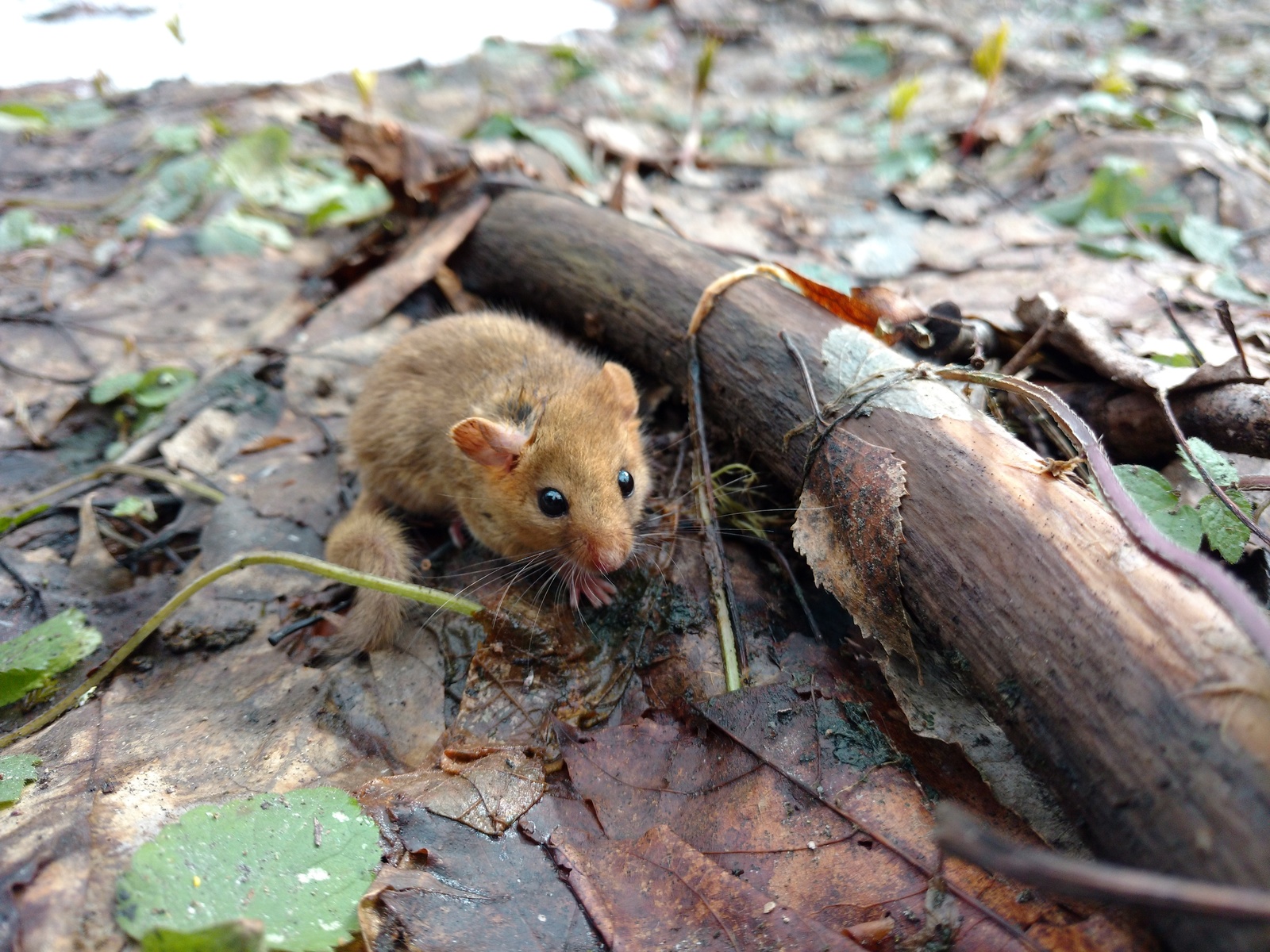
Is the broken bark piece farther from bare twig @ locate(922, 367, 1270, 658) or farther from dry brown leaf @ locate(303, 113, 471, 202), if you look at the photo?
bare twig @ locate(922, 367, 1270, 658)

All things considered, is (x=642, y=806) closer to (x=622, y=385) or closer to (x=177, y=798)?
(x=177, y=798)

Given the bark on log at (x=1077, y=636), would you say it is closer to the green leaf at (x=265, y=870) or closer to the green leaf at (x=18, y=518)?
the green leaf at (x=265, y=870)

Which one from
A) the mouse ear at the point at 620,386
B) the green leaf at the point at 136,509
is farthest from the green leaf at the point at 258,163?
the mouse ear at the point at 620,386

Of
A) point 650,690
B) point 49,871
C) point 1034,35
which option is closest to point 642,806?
point 650,690

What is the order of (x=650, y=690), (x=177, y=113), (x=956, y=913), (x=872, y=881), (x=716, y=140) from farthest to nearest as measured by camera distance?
(x=177, y=113), (x=716, y=140), (x=650, y=690), (x=872, y=881), (x=956, y=913)

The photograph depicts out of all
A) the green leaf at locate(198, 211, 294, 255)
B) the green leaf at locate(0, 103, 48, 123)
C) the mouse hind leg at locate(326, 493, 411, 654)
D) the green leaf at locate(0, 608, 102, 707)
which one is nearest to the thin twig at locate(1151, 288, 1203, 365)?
the mouse hind leg at locate(326, 493, 411, 654)
